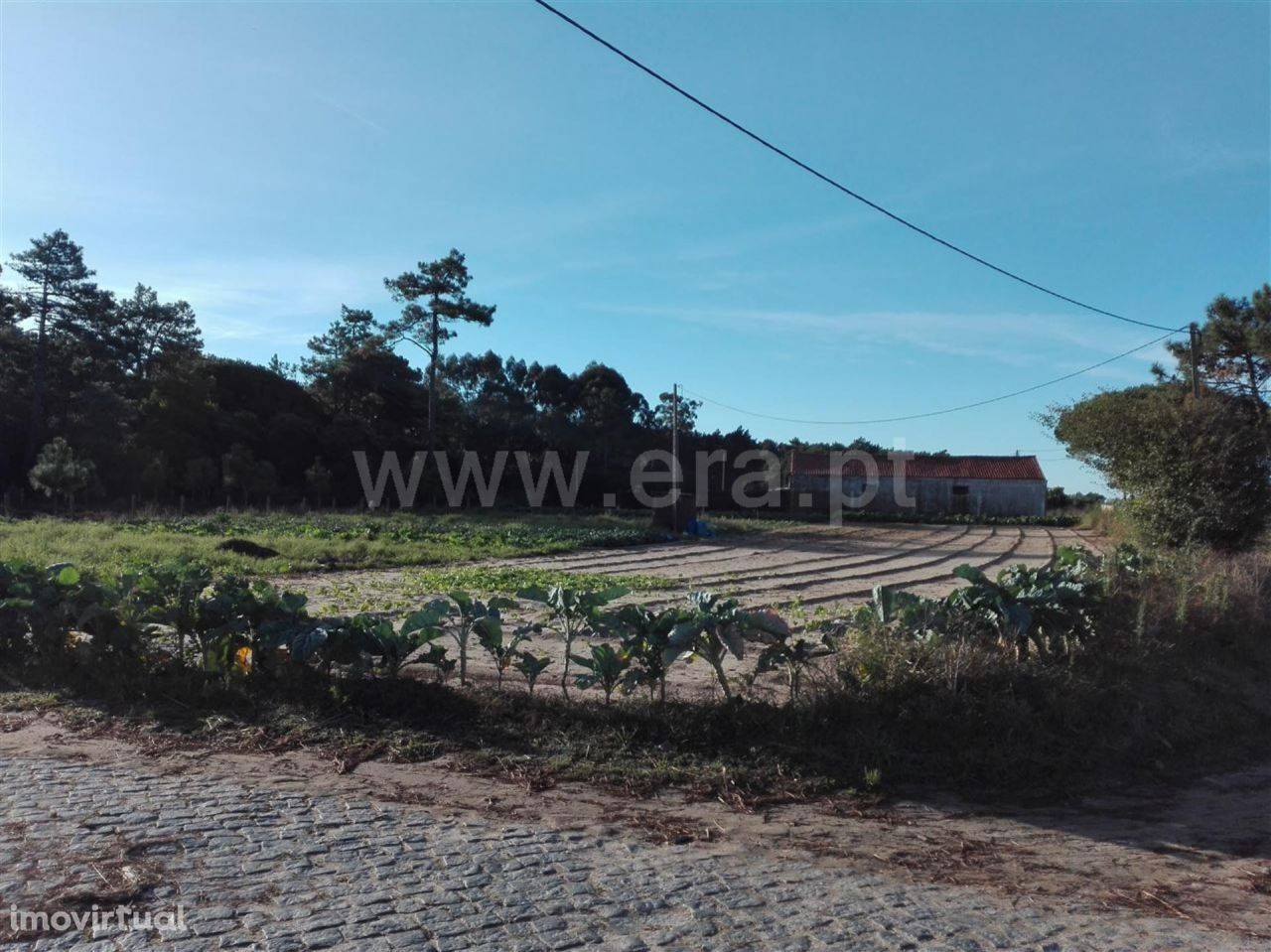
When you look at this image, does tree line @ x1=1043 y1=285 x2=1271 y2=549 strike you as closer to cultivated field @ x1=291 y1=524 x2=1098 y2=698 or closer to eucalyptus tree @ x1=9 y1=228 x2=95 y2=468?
cultivated field @ x1=291 y1=524 x2=1098 y2=698

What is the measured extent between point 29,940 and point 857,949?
2961 mm

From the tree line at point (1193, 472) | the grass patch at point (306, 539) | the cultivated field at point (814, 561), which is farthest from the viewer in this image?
the grass patch at point (306, 539)

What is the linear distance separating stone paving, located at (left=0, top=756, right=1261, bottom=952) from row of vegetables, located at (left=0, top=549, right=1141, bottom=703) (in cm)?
177

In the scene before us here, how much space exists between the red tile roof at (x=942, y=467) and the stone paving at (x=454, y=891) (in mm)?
50365

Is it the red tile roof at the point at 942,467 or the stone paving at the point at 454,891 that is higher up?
the red tile roof at the point at 942,467

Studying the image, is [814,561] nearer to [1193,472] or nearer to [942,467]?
[1193,472]

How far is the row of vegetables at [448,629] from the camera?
5.90m

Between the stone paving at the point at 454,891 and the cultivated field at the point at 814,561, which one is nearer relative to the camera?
the stone paving at the point at 454,891

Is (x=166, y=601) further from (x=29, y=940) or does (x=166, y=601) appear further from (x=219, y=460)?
(x=219, y=460)

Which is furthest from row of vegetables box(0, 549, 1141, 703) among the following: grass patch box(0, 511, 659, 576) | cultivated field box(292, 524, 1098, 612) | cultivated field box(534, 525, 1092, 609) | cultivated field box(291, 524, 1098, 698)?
cultivated field box(534, 525, 1092, 609)

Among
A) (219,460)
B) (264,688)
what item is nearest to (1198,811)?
(264,688)

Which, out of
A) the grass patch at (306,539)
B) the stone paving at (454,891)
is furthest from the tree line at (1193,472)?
the grass patch at (306,539)

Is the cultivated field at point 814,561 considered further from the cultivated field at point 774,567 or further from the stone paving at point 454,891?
the stone paving at point 454,891

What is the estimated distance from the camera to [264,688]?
21.4 ft
